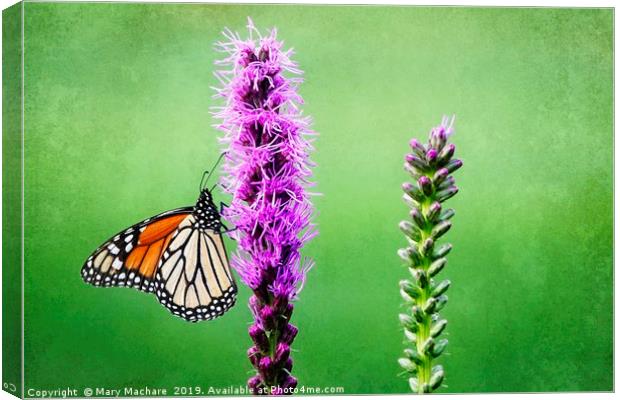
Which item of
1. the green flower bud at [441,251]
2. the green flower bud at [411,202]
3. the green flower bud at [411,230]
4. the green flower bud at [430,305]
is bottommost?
the green flower bud at [430,305]

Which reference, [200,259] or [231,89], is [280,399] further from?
[231,89]

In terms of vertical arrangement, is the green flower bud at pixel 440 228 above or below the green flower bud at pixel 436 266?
above

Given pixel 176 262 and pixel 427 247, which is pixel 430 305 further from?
pixel 176 262

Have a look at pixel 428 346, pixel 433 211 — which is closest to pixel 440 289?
pixel 428 346

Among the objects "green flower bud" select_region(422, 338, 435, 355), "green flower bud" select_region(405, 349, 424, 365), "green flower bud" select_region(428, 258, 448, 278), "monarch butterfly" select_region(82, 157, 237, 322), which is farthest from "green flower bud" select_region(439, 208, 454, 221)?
"monarch butterfly" select_region(82, 157, 237, 322)

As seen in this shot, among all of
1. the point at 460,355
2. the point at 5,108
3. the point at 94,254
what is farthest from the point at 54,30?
the point at 460,355

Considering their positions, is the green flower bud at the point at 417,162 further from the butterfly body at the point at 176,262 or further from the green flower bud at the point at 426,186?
the butterfly body at the point at 176,262

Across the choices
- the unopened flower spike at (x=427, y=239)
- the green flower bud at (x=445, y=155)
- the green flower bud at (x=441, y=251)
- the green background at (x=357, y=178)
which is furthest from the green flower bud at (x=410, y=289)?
the green background at (x=357, y=178)
